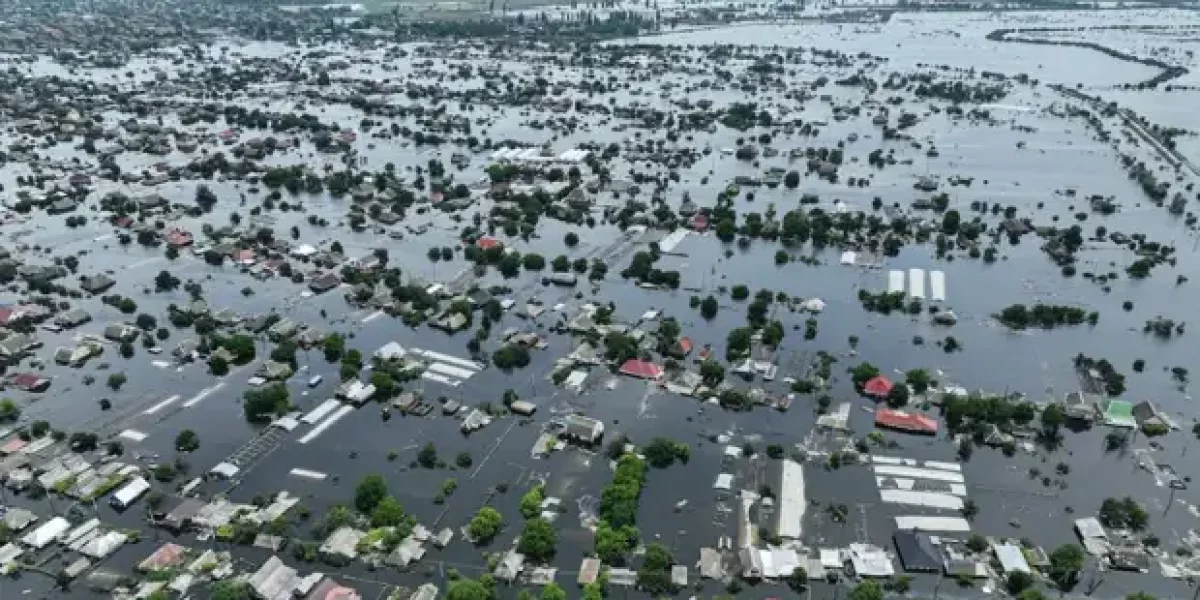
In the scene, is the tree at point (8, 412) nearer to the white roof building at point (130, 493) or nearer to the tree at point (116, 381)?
the tree at point (116, 381)

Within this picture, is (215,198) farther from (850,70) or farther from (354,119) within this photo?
(850,70)

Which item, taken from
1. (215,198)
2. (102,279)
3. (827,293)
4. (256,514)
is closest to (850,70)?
→ (827,293)

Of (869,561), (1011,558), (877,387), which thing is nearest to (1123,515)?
(1011,558)

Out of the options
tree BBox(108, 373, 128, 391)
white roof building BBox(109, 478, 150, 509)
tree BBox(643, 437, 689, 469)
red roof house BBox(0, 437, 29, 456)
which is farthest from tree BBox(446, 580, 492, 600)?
tree BBox(108, 373, 128, 391)

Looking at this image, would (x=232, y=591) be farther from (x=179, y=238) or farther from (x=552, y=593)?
(x=179, y=238)

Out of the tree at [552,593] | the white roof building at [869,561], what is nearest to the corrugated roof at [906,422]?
the white roof building at [869,561]
